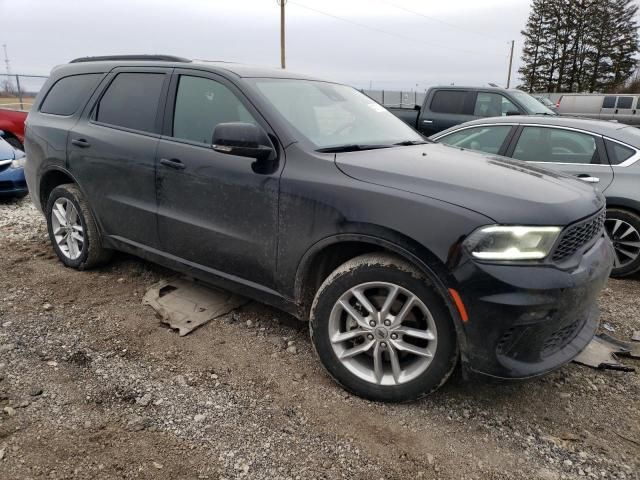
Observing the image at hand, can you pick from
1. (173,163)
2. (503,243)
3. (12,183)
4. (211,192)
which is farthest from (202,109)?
(12,183)

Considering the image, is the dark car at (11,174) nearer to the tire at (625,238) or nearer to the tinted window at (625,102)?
the tire at (625,238)

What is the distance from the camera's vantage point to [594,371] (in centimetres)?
303

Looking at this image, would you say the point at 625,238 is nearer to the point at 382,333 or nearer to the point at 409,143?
the point at 409,143

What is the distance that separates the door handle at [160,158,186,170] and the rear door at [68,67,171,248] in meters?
0.12

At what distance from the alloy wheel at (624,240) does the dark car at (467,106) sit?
5073mm

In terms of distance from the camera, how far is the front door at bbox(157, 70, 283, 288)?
9.55ft

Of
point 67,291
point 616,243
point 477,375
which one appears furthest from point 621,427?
point 67,291

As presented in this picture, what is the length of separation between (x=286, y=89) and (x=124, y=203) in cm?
149

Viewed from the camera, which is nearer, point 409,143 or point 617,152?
point 409,143

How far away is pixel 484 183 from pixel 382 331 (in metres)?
0.92

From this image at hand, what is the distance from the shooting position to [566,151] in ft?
16.1

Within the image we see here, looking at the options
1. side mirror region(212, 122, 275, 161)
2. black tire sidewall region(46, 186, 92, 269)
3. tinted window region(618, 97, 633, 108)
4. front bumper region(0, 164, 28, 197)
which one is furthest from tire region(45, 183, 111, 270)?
tinted window region(618, 97, 633, 108)

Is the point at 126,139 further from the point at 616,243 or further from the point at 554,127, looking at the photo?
the point at 616,243

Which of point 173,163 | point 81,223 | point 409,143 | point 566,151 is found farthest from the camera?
point 566,151
